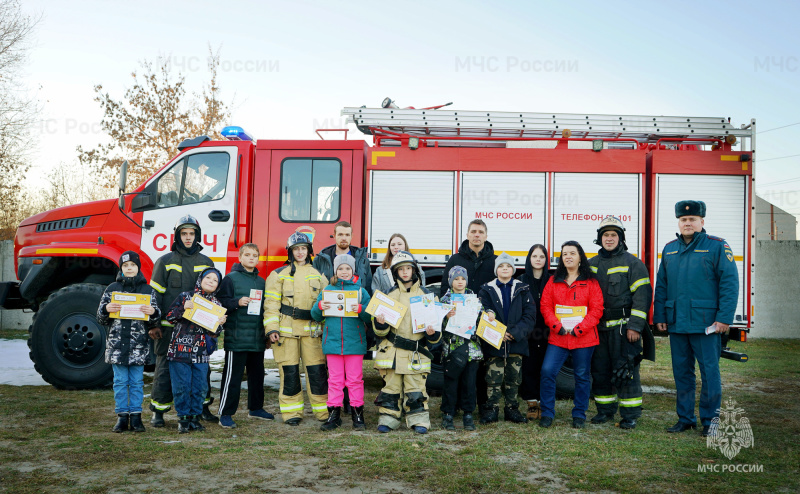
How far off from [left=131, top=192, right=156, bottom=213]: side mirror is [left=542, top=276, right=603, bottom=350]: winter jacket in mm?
4891

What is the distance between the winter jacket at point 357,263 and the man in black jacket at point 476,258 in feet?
2.67

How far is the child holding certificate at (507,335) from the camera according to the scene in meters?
5.55

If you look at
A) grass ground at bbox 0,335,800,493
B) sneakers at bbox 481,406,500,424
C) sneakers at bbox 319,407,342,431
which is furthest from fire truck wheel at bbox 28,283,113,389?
sneakers at bbox 481,406,500,424

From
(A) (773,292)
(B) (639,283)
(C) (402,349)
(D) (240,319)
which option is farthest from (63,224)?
(A) (773,292)

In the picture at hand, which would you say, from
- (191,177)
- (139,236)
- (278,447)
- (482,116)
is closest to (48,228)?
(139,236)

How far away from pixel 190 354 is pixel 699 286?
4.55 metres

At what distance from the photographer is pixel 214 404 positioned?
6.39 meters

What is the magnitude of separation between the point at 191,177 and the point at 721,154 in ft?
20.4

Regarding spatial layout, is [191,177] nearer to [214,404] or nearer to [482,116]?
[214,404]

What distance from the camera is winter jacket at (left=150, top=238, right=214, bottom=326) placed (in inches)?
214

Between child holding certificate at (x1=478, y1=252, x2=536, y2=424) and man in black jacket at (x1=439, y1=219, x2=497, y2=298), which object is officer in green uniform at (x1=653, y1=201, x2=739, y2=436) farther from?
man in black jacket at (x1=439, y1=219, x2=497, y2=298)

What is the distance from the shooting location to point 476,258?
6.00 metres

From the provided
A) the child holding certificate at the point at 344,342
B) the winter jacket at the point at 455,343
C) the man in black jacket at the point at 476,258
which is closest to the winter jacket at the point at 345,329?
the child holding certificate at the point at 344,342

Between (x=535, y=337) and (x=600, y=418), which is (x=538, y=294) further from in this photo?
(x=600, y=418)
